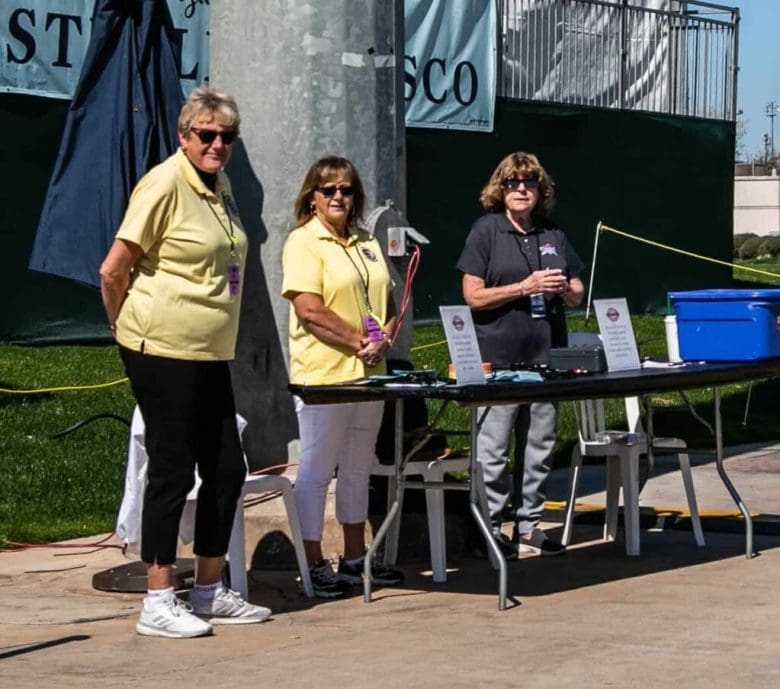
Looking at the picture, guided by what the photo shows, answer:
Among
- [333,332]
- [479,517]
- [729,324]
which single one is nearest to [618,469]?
[729,324]

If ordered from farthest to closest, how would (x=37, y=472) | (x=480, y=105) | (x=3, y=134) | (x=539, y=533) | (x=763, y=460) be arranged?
(x=480, y=105) < (x=3, y=134) < (x=763, y=460) < (x=37, y=472) < (x=539, y=533)

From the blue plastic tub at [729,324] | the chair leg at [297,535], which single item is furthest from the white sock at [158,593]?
the blue plastic tub at [729,324]

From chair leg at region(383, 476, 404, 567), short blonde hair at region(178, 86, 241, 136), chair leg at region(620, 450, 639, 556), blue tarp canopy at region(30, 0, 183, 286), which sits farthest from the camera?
chair leg at region(620, 450, 639, 556)

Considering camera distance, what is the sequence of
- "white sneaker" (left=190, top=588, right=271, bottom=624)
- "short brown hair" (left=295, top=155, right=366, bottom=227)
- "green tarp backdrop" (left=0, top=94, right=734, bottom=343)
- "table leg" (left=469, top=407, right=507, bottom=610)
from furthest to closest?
"green tarp backdrop" (left=0, top=94, right=734, bottom=343) < "short brown hair" (left=295, top=155, right=366, bottom=227) < "table leg" (left=469, top=407, right=507, bottom=610) < "white sneaker" (left=190, top=588, right=271, bottom=624)

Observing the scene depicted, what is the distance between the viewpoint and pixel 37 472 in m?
10.3

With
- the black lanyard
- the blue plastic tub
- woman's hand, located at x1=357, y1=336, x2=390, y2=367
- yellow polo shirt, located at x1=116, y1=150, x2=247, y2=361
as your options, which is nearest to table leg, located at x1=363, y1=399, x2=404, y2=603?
woman's hand, located at x1=357, y1=336, x2=390, y2=367

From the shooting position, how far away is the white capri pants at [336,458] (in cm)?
746

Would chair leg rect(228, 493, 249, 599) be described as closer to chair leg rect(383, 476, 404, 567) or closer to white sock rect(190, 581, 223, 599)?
white sock rect(190, 581, 223, 599)

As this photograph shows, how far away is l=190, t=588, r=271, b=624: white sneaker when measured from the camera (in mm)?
6848

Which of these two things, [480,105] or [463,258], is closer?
[463,258]

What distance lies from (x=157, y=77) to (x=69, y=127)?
18.6 inches

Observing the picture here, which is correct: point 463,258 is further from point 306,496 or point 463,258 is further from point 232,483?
point 232,483

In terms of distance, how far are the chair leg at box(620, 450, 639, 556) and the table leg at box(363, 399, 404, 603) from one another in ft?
4.48

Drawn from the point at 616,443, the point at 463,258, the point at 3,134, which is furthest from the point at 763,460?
the point at 3,134
